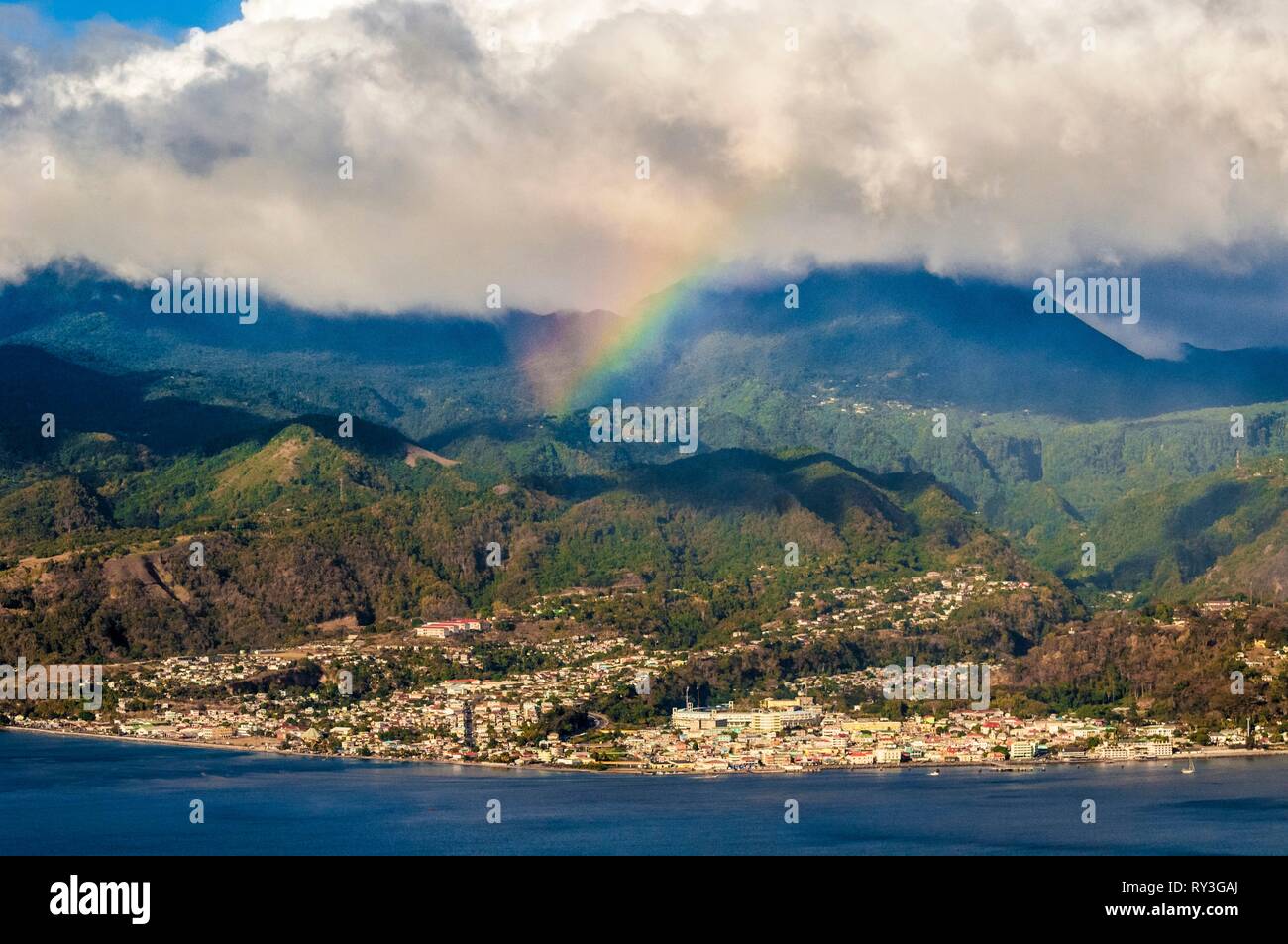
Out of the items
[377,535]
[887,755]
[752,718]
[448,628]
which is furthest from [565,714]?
[377,535]

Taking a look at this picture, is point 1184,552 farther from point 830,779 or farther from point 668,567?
point 830,779

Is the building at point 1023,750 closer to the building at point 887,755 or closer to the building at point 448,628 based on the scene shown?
the building at point 887,755

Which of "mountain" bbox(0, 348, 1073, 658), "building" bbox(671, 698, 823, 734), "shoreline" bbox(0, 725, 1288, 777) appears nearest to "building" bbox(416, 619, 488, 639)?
"mountain" bbox(0, 348, 1073, 658)

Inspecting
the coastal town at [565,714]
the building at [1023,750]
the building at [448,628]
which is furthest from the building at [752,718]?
the building at [448,628]

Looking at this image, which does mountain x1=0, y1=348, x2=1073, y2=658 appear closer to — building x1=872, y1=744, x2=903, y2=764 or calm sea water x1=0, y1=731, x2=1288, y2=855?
calm sea water x1=0, y1=731, x2=1288, y2=855

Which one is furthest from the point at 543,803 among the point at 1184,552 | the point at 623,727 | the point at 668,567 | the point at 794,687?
the point at 1184,552
